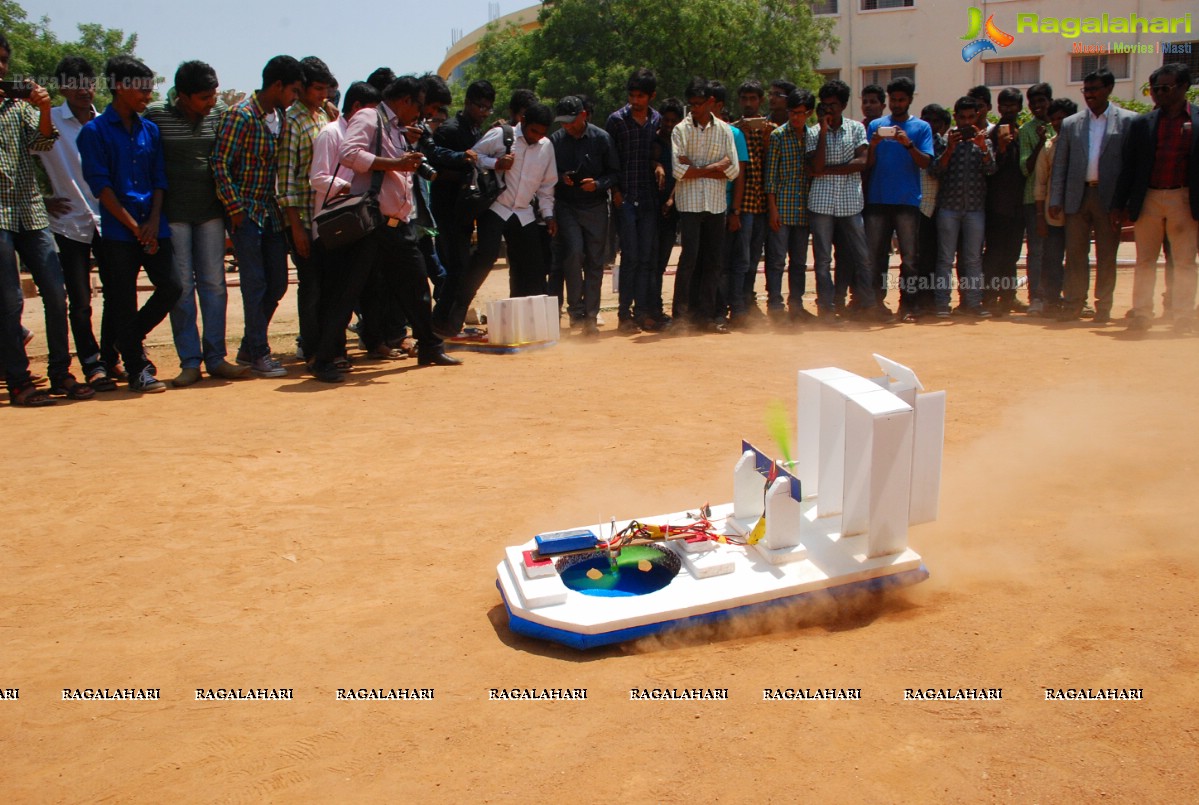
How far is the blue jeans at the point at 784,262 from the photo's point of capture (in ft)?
32.6

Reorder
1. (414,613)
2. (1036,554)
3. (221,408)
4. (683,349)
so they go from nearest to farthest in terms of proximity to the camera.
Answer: (414,613)
(1036,554)
(221,408)
(683,349)

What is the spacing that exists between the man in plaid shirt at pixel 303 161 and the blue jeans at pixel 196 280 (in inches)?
20.8

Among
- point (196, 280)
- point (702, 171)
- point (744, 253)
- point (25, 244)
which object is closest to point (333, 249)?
point (196, 280)

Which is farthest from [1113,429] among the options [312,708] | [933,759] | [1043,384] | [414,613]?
[312,708]

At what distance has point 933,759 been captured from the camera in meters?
2.62

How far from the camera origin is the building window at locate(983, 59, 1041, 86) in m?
36.3

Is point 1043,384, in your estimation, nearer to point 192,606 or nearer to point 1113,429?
point 1113,429

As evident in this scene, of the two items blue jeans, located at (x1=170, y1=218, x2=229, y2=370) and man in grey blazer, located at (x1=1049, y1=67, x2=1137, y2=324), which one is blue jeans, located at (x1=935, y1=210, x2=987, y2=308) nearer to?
man in grey blazer, located at (x1=1049, y1=67, x2=1137, y2=324)

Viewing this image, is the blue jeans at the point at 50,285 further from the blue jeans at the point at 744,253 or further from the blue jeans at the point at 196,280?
the blue jeans at the point at 744,253

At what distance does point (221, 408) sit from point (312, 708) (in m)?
4.16

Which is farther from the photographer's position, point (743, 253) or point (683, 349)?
point (743, 253)

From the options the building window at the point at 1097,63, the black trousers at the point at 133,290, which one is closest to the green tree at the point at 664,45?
the building window at the point at 1097,63

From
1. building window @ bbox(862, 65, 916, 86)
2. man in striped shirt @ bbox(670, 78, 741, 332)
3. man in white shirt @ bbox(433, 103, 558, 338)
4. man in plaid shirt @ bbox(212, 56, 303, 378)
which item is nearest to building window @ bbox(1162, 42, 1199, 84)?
building window @ bbox(862, 65, 916, 86)

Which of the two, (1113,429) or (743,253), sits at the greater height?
(743,253)
